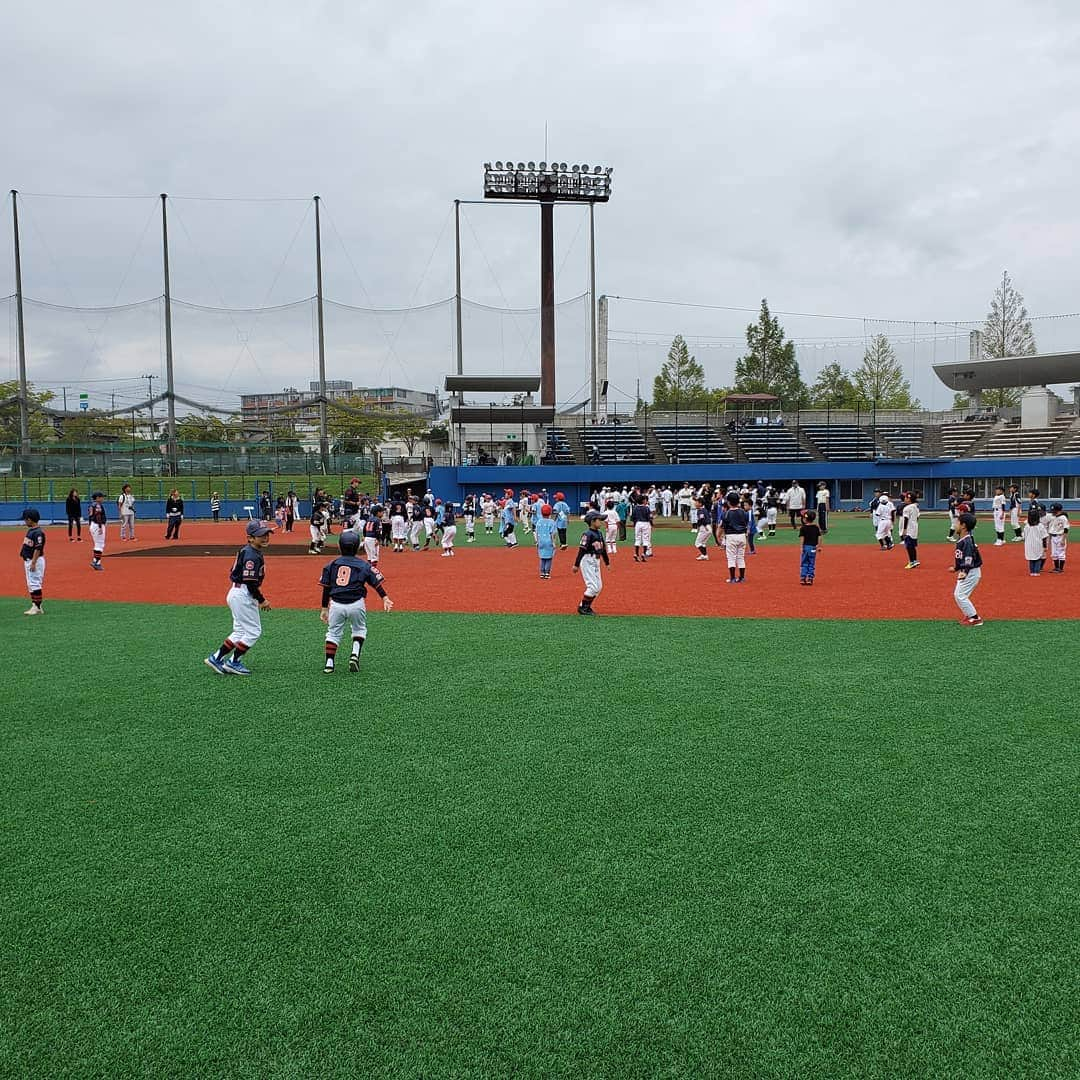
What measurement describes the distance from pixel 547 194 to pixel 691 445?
2019 cm

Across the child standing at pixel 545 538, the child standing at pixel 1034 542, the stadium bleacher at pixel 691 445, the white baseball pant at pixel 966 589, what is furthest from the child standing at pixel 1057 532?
the stadium bleacher at pixel 691 445

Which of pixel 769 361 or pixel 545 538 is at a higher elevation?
pixel 769 361

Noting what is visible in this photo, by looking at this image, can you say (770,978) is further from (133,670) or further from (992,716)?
(133,670)

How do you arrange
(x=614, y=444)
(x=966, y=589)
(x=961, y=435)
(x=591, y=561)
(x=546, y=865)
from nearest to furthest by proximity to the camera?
(x=546, y=865) < (x=966, y=589) < (x=591, y=561) < (x=614, y=444) < (x=961, y=435)

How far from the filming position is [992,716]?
8.14m

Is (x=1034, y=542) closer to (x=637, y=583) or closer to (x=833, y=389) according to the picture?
(x=637, y=583)

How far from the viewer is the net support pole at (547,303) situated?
192ft

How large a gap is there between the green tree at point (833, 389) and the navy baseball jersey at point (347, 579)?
75.9 meters

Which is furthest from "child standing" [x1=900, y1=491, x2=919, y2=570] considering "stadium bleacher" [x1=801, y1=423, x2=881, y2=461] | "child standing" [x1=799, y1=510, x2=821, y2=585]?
"stadium bleacher" [x1=801, y1=423, x2=881, y2=461]

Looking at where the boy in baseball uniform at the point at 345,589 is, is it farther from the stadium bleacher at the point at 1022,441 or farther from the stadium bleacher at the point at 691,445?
the stadium bleacher at the point at 1022,441

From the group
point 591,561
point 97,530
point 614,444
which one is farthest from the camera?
point 614,444

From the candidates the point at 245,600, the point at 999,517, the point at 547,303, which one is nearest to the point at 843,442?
the point at 547,303

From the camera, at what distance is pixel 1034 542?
19297mm

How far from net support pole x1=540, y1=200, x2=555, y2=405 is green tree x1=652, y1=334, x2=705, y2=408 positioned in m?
22.3
